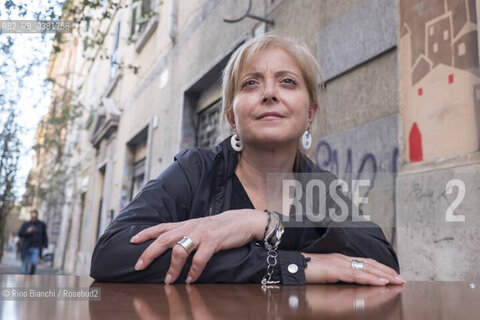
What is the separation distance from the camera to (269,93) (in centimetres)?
183

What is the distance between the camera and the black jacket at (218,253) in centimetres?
125

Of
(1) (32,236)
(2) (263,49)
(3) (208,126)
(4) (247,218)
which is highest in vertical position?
(3) (208,126)

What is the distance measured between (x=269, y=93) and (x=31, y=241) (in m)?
10.2

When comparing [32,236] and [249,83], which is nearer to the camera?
[249,83]

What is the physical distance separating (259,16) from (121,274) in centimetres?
418

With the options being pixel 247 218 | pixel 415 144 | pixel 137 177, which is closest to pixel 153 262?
pixel 247 218

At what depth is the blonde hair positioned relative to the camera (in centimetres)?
192

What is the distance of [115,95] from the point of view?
12.4 meters

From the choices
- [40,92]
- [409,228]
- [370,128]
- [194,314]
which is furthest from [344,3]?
[40,92]

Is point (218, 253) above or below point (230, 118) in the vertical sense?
below

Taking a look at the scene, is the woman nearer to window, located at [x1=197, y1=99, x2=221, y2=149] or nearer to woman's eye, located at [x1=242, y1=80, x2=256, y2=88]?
woman's eye, located at [x1=242, y1=80, x2=256, y2=88]

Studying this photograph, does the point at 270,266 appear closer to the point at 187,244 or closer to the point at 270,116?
the point at 187,244

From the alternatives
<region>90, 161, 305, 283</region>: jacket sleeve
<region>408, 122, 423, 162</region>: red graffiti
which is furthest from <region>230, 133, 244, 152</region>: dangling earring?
<region>408, 122, 423, 162</region>: red graffiti

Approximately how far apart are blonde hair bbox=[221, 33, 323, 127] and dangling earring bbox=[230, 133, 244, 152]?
18 centimetres
